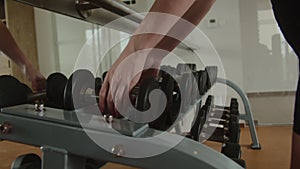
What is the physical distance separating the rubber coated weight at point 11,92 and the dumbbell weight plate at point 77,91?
17cm

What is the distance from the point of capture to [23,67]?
41.7 inches

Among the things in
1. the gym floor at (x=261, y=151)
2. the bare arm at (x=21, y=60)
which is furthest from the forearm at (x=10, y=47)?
the gym floor at (x=261, y=151)

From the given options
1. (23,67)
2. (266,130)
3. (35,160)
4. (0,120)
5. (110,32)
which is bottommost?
(266,130)

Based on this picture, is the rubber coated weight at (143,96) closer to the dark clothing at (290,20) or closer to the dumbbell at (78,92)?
the dumbbell at (78,92)

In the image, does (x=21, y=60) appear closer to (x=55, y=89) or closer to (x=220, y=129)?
(x=55, y=89)

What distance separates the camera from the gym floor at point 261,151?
1.96 metres

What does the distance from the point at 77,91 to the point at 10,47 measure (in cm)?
56

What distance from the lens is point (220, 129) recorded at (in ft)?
5.87

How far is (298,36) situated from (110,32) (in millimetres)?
2877

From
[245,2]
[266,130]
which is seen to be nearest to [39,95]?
[266,130]

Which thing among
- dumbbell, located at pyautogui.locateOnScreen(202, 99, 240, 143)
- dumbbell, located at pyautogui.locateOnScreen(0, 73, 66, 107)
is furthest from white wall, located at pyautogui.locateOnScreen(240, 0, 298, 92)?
dumbbell, located at pyautogui.locateOnScreen(0, 73, 66, 107)

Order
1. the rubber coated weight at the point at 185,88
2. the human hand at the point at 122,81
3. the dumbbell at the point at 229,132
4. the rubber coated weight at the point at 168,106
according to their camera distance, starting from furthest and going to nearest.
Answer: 1. the dumbbell at the point at 229,132
2. the rubber coated weight at the point at 185,88
3. the rubber coated weight at the point at 168,106
4. the human hand at the point at 122,81

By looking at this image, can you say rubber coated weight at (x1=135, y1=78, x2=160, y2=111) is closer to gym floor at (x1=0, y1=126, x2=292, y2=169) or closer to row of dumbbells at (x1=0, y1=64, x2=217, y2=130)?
row of dumbbells at (x1=0, y1=64, x2=217, y2=130)

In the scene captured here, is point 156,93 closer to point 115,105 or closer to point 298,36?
point 115,105
